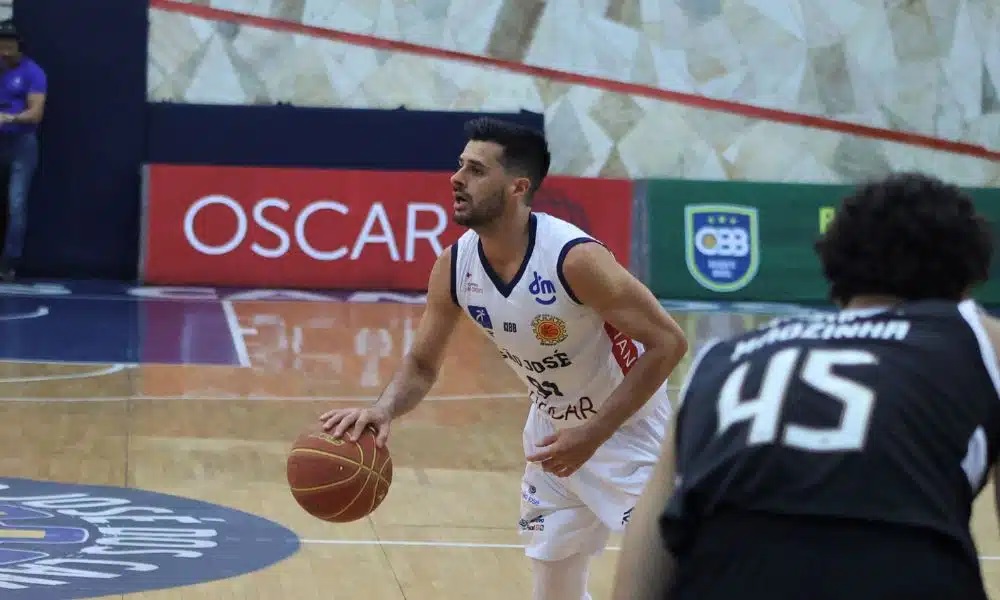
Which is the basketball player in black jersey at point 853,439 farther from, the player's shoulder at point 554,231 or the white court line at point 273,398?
the white court line at point 273,398

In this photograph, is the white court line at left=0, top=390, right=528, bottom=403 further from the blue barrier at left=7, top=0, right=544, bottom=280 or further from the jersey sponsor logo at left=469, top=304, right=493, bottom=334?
the blue barrier at left=7, top=0, right=544, bottom=280

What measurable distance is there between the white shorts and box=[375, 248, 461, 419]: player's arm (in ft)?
1.52

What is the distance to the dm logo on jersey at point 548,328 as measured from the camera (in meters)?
4.98

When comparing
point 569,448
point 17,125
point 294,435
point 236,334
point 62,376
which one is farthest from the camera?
point 17,125

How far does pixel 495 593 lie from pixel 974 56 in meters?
13.3

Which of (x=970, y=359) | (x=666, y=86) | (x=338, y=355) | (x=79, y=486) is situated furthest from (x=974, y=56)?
(x=970, y=359)

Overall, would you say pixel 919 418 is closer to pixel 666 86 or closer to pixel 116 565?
pixel 116 565

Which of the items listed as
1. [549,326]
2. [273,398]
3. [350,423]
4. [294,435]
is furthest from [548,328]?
[273,398]

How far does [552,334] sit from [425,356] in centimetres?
42

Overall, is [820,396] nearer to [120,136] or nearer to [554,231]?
[554,231]

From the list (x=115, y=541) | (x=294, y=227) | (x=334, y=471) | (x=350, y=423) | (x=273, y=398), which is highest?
(x=350, y=423)

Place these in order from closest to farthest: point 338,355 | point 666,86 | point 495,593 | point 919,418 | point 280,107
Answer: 1. point 919,418
2. point 495,593
3. point 338,355
4. point 280,107
5. point 666,86

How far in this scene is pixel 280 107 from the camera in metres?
15.7

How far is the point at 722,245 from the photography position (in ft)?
51.6
